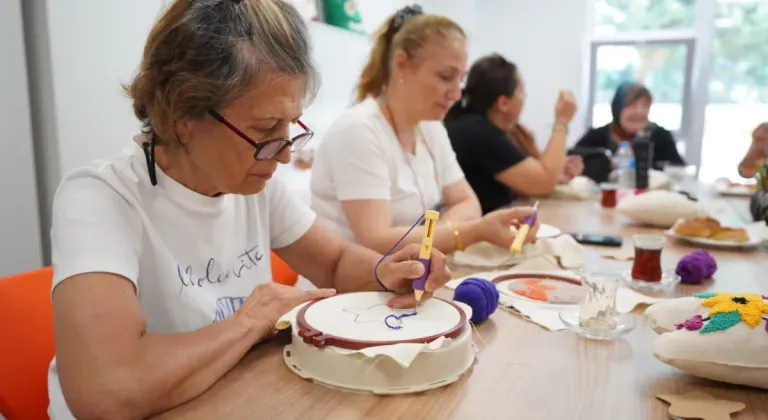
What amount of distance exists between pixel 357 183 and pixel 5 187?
984mm

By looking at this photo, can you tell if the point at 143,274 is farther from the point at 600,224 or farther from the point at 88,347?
the point at 600,224

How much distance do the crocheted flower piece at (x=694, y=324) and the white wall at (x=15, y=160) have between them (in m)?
1.72

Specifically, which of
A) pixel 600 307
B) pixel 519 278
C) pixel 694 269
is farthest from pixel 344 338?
pixel 694 269

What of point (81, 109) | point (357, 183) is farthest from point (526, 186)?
point (81, 109)

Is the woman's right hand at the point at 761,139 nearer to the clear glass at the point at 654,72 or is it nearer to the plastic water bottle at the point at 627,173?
the plastic water bottle at the point at 627,173

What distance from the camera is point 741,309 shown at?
2.76 feet

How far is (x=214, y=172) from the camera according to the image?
3.36ft

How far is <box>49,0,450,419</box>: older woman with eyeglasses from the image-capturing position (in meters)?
0.80

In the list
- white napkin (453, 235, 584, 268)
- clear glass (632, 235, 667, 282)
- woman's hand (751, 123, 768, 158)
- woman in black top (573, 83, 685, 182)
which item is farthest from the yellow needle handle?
woman in black top (573, 83, 685, 182)

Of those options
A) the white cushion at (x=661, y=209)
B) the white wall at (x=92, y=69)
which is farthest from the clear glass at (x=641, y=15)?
the white wall at (x=92, y=69)

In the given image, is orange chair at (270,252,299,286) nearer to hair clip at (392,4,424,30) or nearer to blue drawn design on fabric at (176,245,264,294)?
blue drawn design on fabric at (176,245,264,294)

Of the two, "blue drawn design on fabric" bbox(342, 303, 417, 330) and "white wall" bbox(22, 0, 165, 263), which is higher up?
"white wall" bbox(22, 0, 165, 263)

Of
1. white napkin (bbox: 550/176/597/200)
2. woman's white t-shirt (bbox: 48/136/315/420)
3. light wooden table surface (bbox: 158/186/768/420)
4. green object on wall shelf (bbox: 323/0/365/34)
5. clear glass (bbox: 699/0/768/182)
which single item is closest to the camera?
light wooden table surface (bbox: 158/186/768/420)

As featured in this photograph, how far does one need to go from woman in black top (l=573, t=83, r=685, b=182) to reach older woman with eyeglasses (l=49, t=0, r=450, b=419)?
3.22 meters
